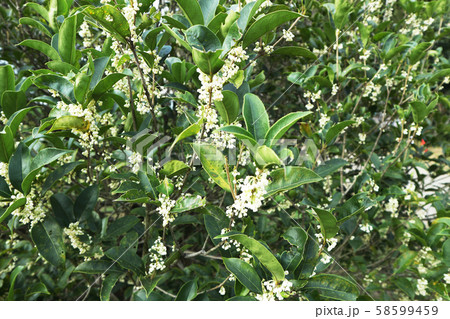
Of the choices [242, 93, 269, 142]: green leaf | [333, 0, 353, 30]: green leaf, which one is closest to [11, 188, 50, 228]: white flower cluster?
[242, 93, 269, 142]: green leaf

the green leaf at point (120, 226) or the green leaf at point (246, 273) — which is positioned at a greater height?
the green leaf at point (246, 273)

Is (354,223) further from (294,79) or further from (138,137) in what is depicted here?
(138,137)

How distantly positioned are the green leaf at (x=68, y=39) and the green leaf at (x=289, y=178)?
0.87 metres

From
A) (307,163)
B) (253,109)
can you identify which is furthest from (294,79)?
(253,109)

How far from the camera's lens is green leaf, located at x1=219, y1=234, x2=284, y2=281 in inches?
40.5

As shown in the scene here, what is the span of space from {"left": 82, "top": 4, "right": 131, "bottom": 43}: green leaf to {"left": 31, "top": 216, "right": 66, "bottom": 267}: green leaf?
0.79 meters

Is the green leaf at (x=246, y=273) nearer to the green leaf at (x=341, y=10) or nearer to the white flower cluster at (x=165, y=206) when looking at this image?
the white flower cluster at (x=165, y=206)

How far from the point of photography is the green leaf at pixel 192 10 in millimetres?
1054

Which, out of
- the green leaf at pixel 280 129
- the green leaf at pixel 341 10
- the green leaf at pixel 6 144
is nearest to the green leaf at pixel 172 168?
the green leaf at pixel 280 129

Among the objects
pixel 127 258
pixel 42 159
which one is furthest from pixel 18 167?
pixel 127 258

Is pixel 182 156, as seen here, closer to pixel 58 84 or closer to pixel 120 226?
pixel 120 226

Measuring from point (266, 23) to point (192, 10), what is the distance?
0.78ft
